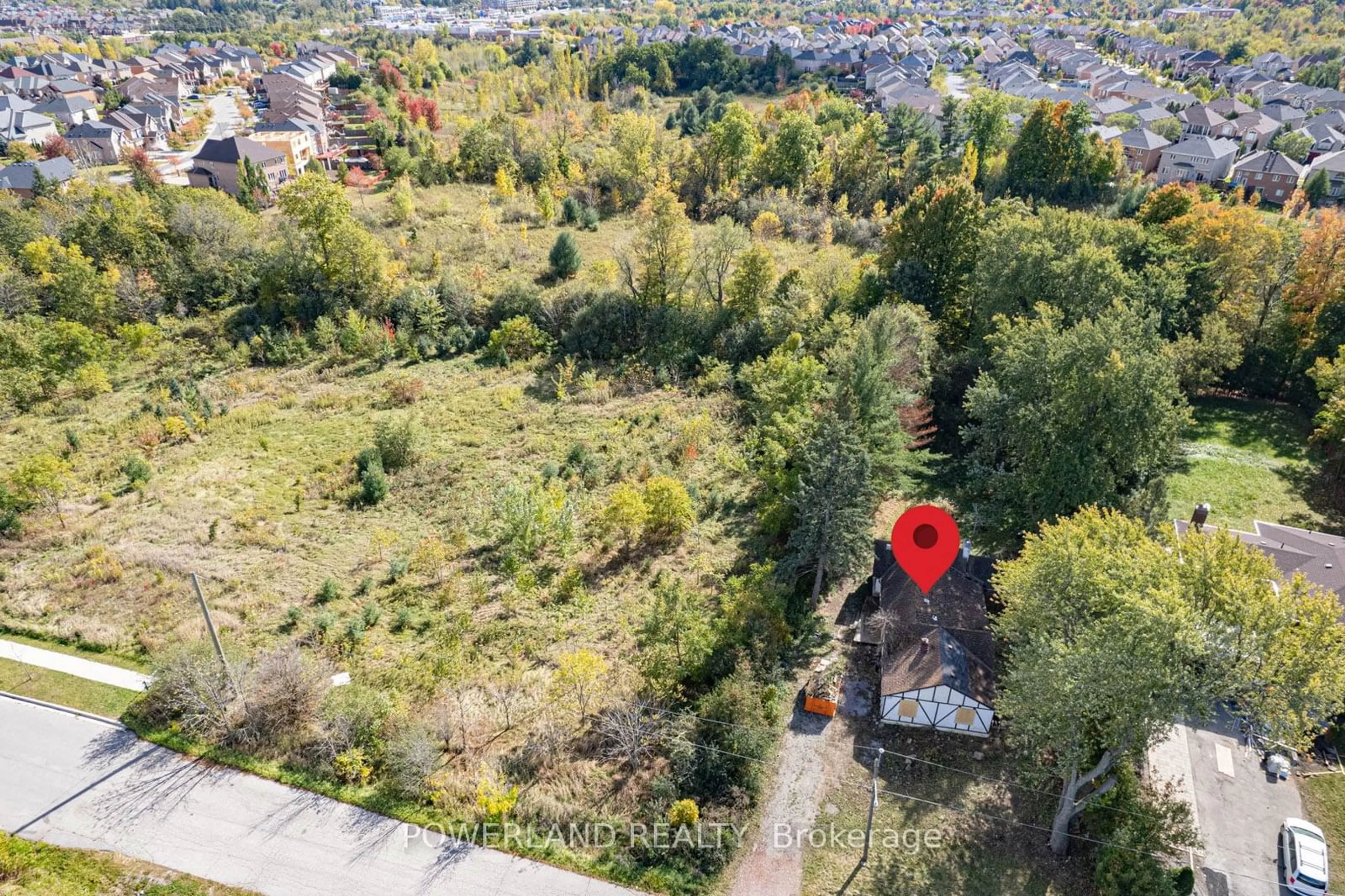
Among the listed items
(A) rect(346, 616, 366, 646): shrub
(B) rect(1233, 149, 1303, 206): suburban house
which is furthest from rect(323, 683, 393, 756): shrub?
(B) rect(1233, 149, 1303, 206): suburban house

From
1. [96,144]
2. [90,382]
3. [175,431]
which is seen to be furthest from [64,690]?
[96,144]

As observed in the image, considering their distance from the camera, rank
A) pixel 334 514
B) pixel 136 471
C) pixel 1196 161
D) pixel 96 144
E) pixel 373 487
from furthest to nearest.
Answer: pixel 96 144 → pixel 1196 161 → pixel 136 471 → pixel 373 487 → pixel 334 514

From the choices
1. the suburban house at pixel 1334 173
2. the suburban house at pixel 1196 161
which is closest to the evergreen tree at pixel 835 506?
the suburban house at pixel 1196 161

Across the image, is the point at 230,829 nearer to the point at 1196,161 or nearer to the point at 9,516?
the point at 9,516

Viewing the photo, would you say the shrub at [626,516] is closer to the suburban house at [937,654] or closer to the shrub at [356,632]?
the suburban house at [937,654]

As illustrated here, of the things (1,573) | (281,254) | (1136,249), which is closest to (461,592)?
(1,573)

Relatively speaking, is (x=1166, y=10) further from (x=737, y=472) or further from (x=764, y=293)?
(x=737, y=472)
